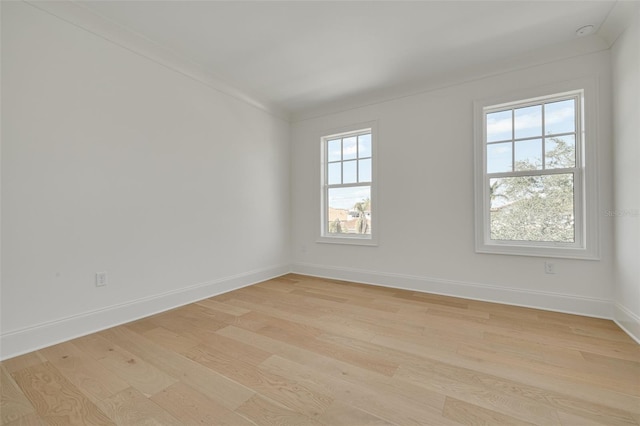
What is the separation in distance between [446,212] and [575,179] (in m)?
1.17

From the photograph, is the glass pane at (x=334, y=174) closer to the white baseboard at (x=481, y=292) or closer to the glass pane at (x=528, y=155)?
the white baseboard at (x=481, y=292)

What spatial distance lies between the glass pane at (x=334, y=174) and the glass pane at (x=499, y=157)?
192cm

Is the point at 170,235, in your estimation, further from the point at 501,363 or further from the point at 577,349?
the point at 577,349

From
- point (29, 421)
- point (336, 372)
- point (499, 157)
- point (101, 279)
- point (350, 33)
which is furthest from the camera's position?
point (499, 157)

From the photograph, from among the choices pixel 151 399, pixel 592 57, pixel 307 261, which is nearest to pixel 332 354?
pixel 151 399

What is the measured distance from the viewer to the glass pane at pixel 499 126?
9.61 ft

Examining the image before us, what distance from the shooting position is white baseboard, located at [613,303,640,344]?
2.01m

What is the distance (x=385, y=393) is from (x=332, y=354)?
486 mm

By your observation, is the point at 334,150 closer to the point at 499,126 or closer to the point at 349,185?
the point at 349,185

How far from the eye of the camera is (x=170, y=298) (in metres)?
2.75

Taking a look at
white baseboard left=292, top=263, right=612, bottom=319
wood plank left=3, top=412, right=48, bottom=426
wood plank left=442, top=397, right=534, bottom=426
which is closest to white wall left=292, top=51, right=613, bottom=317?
white baseboard left=292, top=263, right=612, bottom=319

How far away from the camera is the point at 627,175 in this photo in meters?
2.16

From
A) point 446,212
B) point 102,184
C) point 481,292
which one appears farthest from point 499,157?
point 102,184

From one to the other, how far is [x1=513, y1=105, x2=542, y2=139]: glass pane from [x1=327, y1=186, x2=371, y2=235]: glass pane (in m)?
1.78
